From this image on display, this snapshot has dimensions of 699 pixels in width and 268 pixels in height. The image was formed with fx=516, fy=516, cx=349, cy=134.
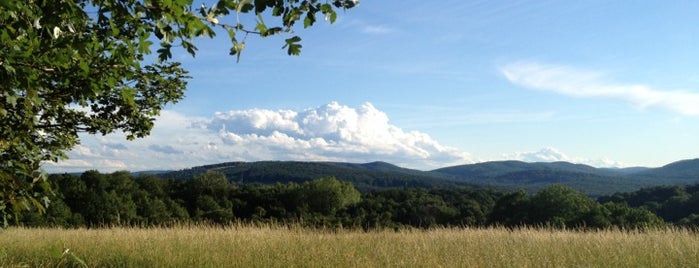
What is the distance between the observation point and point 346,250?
990cm

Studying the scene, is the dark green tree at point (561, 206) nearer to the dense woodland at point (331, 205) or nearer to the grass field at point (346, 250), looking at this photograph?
the dense woodland at point (331, 205)

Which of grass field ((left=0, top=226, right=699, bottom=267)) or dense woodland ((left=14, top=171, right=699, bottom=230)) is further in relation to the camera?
dense woodland ((left=14, top=171, right=699, bottom=230))

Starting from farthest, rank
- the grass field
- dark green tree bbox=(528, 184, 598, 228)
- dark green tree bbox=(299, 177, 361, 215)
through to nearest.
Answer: dark green tree bbox=(299, 177, 361, 215), dark green tree bbox=(528, 184, 598, 228), the grass field

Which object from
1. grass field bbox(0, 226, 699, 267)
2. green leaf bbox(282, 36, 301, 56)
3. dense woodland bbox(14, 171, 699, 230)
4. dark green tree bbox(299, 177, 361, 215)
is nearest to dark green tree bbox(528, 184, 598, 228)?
dense woodland bbox(14, 171, 699, 230)

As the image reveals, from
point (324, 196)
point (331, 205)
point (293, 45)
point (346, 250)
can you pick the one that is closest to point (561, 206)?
point (331, 205)

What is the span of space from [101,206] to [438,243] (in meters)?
48.0

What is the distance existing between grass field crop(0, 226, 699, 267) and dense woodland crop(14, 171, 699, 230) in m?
26.5

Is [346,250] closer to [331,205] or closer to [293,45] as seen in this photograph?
[293,45]

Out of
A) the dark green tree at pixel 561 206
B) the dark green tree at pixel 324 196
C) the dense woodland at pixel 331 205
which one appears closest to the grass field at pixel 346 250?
the dense woodland at pixel 331 205

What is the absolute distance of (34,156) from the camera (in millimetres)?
6695

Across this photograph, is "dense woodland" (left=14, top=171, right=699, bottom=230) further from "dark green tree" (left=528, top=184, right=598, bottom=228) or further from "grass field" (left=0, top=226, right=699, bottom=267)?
"grass field" (left=0, top=226, right=699, bottom=267)

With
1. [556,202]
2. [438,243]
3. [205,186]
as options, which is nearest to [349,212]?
[205,186]

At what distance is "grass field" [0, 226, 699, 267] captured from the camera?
8.35 metres

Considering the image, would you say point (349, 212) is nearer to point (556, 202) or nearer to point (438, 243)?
point (556, 202)
